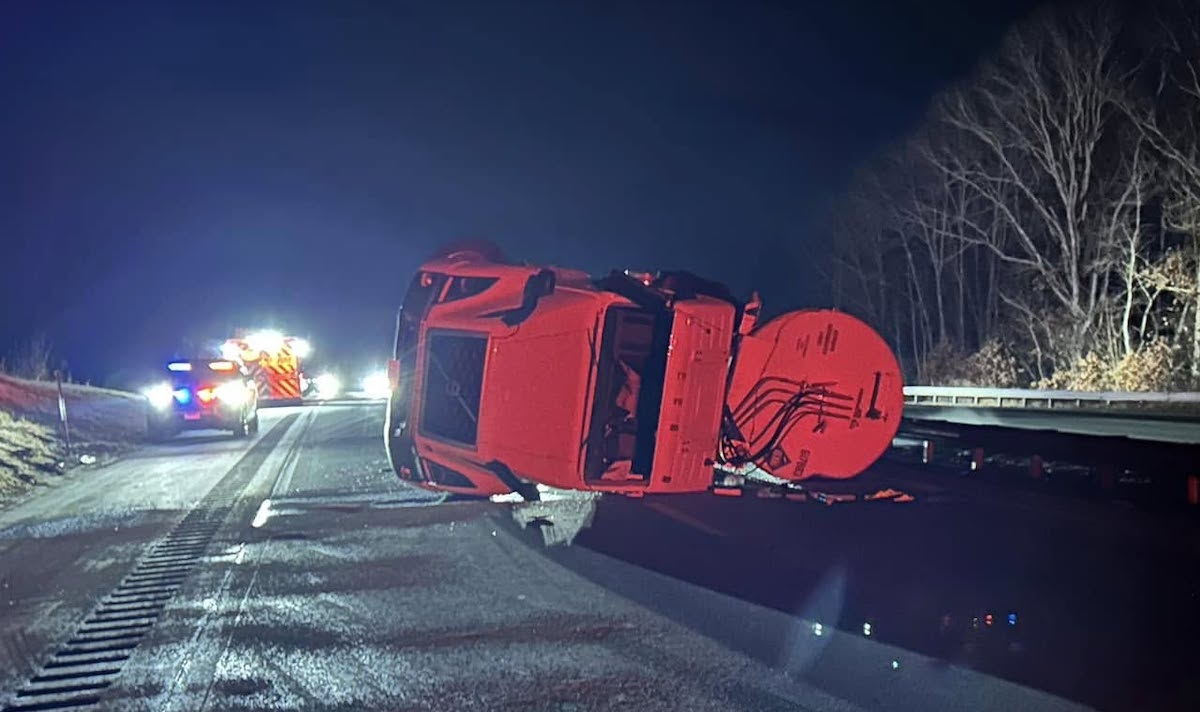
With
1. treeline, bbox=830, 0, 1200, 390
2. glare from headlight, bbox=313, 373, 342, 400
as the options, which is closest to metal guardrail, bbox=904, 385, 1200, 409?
treeline, bbox=830, 0, 1200, 390

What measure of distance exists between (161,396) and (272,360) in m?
11.5

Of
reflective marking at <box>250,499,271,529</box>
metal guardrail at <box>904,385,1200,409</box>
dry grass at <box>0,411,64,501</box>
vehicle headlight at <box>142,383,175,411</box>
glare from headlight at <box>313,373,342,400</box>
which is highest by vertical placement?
metal guardrail at <box>904,385,1200,409</box>

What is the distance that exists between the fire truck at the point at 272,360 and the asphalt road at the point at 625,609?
21.7 metres

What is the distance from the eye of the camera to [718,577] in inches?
303

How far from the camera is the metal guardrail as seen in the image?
2442cm

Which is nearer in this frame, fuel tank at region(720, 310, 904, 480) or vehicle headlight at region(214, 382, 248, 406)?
fuel tank at region(720, 310, 904, 480)

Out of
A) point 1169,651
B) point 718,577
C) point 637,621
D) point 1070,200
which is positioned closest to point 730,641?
point 637,621

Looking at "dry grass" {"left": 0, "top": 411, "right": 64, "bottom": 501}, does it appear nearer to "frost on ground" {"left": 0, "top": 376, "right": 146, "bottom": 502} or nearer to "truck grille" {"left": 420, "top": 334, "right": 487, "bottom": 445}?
"frost on ground" {"left": 0, "top": 376, "right": 146, "bottom": 502}

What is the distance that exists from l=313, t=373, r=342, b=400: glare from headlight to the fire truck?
19.7ft

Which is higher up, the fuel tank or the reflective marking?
the fuel tank

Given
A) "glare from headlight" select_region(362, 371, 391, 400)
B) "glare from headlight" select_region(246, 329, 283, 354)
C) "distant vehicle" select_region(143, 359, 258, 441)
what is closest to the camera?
"distant vehicle" select_region(143, 359, 258, 441)

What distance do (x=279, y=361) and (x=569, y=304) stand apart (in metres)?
27.6

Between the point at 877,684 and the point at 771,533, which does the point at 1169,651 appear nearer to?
the point at 877,684

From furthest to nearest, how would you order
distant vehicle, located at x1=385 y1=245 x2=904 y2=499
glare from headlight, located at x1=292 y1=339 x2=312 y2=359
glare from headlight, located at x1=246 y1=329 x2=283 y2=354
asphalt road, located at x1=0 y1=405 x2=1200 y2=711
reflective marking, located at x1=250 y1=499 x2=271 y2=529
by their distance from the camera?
glare from headlight, located at x1=292 y1=339 x2=312 y2=359 < glare from headlight, located at x1=246 y1=329 x2=283 y2=354 < reflective marking, located at x1=250 y1=499 x2=271 y2=529 < distant vehicle, located at x1=385 y1=245 x2=904 y2=499 < asphalt road, located at x1=0 y1=405 x2=1200 y2=711
